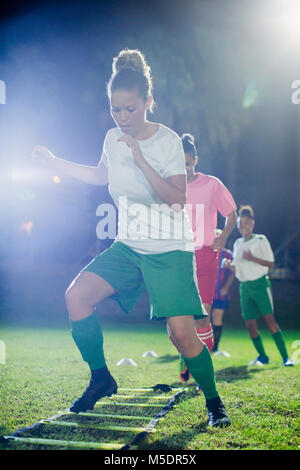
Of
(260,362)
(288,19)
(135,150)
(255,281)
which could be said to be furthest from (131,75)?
(288,19)

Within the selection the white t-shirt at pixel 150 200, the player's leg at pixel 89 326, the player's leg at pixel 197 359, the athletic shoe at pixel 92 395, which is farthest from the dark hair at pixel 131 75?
the athletic shoe at pixel 92 395

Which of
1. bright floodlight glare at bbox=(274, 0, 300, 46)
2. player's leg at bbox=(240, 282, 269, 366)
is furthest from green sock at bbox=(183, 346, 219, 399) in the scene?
bright floodlight glare at bbox=(274, 0, 300, 46)

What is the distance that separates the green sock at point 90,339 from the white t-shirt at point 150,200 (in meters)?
0.55

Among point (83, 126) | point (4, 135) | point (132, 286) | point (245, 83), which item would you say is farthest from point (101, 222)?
point (132, 286)

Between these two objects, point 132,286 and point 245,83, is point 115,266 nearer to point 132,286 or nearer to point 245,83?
point 132,286

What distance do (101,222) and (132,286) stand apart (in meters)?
14.6

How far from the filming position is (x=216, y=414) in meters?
2.88

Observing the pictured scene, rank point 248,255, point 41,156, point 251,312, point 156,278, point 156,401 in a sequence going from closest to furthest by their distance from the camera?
point 156,278 → point 41,156 → point 156,401 → point 248,255 → point 251,312

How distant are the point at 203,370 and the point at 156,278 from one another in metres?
0.65

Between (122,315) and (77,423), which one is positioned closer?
(77,423)

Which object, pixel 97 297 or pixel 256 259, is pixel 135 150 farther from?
pixel 256 259

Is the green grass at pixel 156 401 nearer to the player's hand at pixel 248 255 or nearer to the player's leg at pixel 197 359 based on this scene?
the player's leg at pixel 197 359

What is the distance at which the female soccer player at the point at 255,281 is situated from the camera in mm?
6375

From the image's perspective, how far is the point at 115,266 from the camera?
293 centimetres
